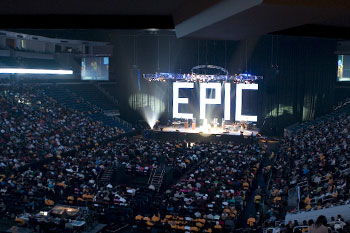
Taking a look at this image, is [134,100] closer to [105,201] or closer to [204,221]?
[105,201]

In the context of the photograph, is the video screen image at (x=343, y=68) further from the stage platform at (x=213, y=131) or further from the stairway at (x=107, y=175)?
the stairway at (x=107, y=175)

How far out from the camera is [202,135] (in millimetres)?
31203

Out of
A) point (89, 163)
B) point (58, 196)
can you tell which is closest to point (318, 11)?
point (58, 196)

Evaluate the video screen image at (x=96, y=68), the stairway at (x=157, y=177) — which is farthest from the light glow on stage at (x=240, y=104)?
the stairway at (x=157, y=177)

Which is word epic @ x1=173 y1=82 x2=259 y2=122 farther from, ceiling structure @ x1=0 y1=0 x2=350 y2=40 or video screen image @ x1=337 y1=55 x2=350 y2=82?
ceiling structure @ x1=0 y1=0 x2=350 y2=40

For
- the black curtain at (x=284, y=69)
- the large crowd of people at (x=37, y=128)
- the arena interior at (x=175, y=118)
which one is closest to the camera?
the arena interior at (x=175, y=118)

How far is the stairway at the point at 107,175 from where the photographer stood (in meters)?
19.6

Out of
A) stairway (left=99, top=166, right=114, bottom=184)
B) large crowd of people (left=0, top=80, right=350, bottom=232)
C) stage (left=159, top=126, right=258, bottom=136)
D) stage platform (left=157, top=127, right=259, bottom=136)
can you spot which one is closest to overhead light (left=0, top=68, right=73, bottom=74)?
large crowd of people (left=0, top=80, right=350, bottom=232)

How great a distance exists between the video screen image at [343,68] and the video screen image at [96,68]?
78.5 ft

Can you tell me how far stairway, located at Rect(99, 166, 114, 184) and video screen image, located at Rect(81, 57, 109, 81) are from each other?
20531 millimetres

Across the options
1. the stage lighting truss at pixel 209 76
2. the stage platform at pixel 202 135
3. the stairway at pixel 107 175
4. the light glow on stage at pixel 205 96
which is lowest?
the stairway at pixel 107 175

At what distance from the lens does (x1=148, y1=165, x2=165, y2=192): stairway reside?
63.1 feet

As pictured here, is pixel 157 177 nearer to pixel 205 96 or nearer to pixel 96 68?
pixel 205 96

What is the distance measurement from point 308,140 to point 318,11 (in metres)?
22.8
